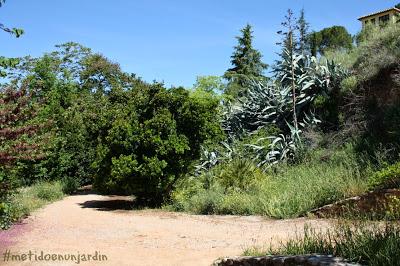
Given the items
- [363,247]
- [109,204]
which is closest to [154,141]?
[109,204]

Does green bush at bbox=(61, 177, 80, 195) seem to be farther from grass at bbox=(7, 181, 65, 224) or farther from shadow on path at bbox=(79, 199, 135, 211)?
shadow on path at bbox=(79, 199, 135, 211)

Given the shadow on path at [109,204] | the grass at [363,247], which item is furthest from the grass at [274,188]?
the grass at [363,247]

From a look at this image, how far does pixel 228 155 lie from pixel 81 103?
11.9m

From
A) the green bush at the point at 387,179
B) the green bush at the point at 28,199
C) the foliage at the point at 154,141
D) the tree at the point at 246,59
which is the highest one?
the tree at the point at 246,59

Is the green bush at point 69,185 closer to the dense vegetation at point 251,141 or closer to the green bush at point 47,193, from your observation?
the dense vegetation at point 251,141

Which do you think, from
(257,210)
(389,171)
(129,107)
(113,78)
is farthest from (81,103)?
(389,171)

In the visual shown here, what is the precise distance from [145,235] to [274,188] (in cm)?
427

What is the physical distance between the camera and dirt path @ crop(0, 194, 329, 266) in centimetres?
711

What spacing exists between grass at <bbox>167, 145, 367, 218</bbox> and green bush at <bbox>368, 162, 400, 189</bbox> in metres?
0.27

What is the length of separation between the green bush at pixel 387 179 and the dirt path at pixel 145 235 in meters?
1.81

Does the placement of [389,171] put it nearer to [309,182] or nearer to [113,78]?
[309,182]

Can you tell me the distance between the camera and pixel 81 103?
2536cm

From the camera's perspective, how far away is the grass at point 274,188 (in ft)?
33.7

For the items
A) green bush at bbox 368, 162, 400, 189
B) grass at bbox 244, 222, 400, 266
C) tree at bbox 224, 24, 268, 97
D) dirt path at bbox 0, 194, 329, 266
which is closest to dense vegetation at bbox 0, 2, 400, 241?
green bush at bbox 368, 162, 400, 189
